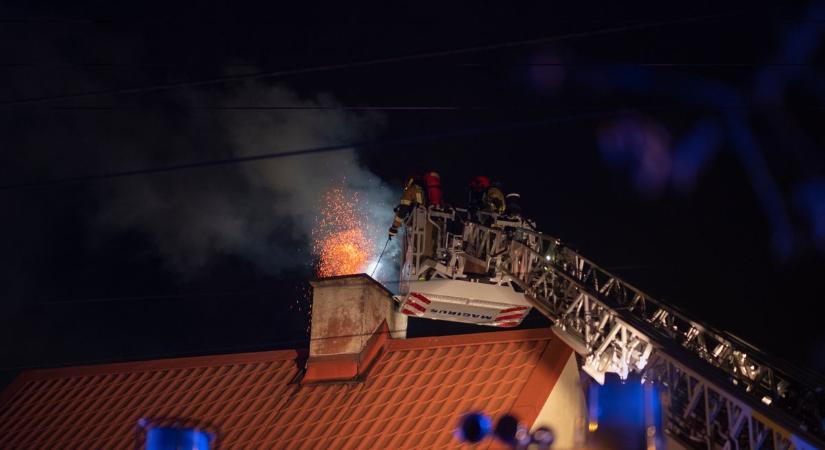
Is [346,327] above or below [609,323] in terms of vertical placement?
below

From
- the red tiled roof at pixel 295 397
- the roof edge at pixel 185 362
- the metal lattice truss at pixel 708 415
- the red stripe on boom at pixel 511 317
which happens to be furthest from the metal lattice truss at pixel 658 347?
the roof edge at pixel 185 362

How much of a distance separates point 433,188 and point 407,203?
55cm

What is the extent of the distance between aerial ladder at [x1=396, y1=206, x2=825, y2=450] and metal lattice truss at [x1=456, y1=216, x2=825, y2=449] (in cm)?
1

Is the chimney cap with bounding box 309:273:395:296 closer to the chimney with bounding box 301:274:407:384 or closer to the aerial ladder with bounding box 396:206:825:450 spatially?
the chimney with bounding box 301:274:407:384

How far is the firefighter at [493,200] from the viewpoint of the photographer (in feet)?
39.0

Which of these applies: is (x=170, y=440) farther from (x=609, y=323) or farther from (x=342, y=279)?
(x=609, y=323)

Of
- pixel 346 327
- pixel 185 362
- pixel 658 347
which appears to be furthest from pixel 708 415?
pixel 185 362

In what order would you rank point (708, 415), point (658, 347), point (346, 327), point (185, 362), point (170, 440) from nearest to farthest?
point (708, 415) < point (658, 347) < point (170, 440) < point (346, 327) < point (185, 362)

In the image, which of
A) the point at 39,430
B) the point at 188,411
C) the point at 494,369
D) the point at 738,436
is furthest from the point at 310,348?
the point at 738,436

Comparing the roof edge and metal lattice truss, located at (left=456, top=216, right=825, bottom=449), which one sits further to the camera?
the roof edge

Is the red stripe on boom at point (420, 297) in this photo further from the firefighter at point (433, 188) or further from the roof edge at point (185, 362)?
→ the roof edge at point (185, 362)

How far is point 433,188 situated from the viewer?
12.4 meters

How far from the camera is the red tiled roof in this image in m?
10.9

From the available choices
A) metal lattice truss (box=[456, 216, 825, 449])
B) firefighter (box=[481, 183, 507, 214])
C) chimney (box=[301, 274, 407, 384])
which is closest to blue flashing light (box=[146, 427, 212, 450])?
chimney (box=[301, 274, 407, 384])
